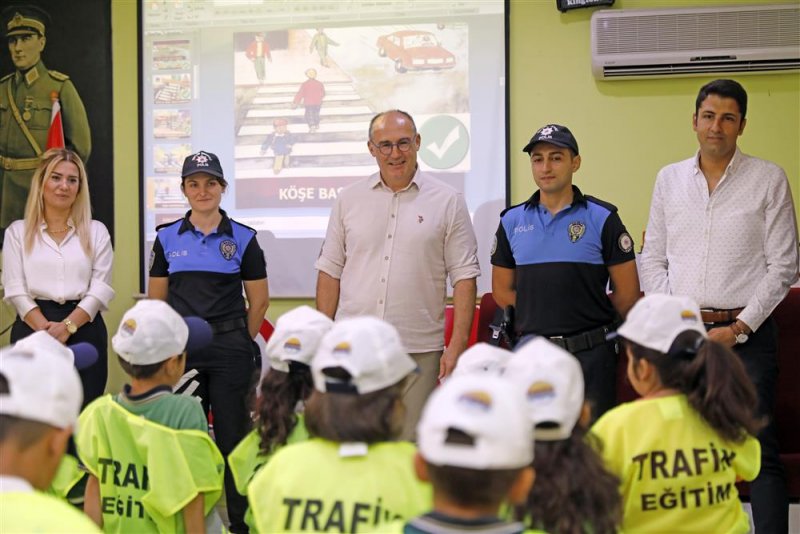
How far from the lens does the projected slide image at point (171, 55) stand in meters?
5.03

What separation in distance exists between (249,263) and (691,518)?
2106 millimetres

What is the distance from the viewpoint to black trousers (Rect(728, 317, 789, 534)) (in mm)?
2787

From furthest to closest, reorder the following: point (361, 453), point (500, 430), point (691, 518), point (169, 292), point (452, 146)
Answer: point (452, 146) → point (169, 292) → point (691, 518) → point (361, 453) → point (500, 430)

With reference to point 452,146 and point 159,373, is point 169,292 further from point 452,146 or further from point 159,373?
point 452,146

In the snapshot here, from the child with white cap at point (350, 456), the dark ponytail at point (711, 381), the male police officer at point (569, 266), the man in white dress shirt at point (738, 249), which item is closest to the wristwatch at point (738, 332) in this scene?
the man in white dress shirt at point (738, 249)

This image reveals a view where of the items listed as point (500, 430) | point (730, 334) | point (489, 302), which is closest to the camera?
point (500, 430)

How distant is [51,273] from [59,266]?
4 centimetres

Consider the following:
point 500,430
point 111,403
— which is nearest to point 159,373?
point 111,403

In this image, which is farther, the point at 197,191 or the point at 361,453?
the point at 197,191

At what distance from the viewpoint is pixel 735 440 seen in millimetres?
1887

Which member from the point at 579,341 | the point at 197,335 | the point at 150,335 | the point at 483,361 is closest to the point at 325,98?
the point at 579,341

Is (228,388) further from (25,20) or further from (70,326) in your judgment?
(25,20)

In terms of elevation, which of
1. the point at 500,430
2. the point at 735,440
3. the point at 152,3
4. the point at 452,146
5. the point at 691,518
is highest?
the point at 152,3

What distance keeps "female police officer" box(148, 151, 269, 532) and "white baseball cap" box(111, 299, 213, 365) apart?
107cm
